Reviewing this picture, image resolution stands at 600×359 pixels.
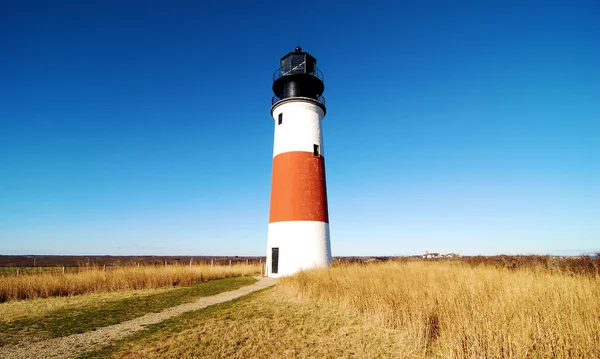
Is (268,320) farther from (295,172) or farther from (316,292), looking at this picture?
(295,172)

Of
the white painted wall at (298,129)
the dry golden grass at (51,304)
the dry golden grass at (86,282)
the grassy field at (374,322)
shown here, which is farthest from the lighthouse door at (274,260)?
the grassy field at (374,322)

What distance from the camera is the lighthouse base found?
17266 millimetres

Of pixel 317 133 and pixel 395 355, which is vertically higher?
pixel 317 133

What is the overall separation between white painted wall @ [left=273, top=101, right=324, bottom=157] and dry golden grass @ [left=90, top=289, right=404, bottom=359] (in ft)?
37.4

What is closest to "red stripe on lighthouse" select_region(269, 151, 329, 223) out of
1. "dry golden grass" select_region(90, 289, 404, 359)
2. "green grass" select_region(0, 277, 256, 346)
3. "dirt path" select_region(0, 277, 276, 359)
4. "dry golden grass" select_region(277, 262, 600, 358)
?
"green grass" select_region(0, 277, 256, 346)

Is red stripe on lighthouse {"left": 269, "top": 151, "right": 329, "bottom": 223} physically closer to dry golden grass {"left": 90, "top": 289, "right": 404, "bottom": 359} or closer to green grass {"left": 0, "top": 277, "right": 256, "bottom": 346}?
green grass {"left": 0, "top": 277, "right": 256, "bottom": 346}

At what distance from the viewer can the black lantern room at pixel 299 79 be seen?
19.8m

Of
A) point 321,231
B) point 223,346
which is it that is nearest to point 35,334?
point 223,346

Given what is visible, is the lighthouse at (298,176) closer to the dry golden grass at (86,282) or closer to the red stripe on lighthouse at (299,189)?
the red stripe on lighthouse at (299,189)

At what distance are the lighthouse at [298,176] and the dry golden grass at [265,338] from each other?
8065 millimetres

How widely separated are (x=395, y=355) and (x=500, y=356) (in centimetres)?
172

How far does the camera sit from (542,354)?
4160mm

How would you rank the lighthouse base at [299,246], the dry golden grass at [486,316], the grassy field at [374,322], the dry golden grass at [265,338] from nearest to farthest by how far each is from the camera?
the dry golden grass at [486,316], the grassy field at [374,322], the dry golden grass at [265,338], the lighthouse base at [299,246]

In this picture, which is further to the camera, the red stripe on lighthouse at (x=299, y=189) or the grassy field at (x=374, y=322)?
the red stripe on lighthouse at (x=299, y=189)
